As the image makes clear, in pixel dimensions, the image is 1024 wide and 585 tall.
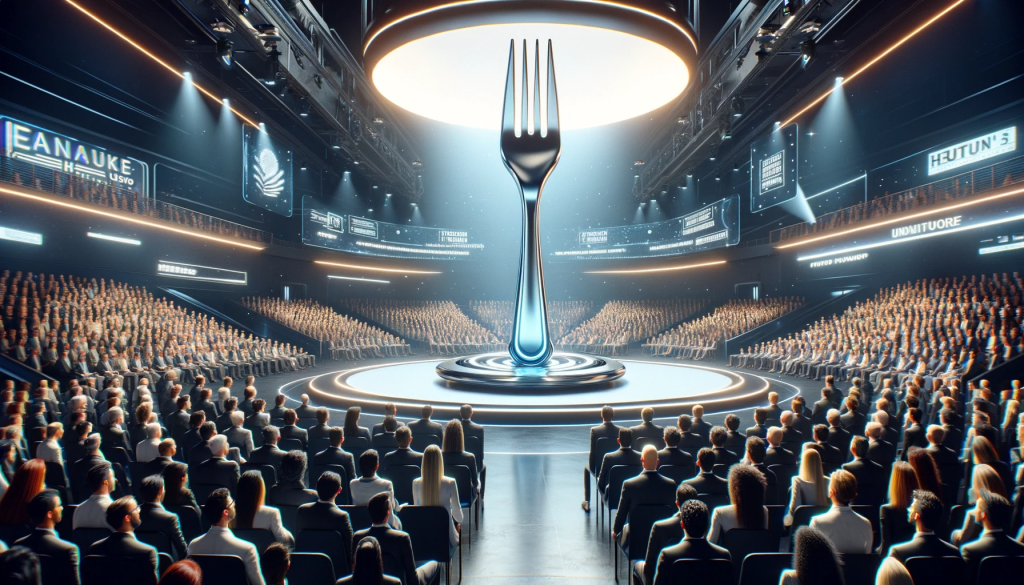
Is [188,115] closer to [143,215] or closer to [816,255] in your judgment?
[143,215]

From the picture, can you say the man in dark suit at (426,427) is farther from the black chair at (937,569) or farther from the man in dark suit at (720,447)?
the black chair at (937,569)

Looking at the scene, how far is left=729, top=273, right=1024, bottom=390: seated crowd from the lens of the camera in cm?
1025

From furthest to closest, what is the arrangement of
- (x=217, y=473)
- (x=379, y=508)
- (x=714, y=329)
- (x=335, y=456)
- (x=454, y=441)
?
1. (x=714, y=329)
2. (x=454, y=441)
3. (x=335, y=456)
4. (x=217, y=473)
5. (x=379, y=508)

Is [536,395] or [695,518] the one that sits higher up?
[695,518]

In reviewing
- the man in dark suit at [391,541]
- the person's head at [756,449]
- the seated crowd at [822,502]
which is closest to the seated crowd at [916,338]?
the seated crowd at [822,502]

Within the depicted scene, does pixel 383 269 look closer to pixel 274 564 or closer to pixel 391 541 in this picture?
pixel 391 541

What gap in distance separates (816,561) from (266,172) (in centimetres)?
2150

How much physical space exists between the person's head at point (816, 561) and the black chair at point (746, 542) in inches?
36.6

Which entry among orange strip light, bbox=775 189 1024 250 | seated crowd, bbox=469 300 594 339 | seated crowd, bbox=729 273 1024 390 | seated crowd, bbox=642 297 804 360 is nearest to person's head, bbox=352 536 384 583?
seated crowd, bbox=729 273 1024 390

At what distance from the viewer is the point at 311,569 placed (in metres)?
2.58

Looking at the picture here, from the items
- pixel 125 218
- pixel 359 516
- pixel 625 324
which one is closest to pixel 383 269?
pixel 625 324

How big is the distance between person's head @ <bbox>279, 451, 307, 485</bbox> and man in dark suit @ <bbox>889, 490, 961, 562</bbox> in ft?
11.1

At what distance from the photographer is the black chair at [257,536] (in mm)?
2898

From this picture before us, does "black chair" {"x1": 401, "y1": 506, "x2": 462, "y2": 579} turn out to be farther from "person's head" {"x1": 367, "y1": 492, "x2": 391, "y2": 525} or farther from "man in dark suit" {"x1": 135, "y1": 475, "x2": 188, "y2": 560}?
"man in dark suit" {"x1": 135, "y1": 475, "x2": 188, "y2": 560}
